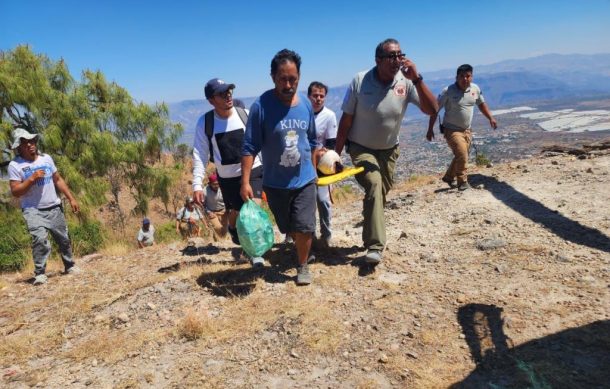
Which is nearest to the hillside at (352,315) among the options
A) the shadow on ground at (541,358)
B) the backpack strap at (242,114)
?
the shadow on ground at (541,358)

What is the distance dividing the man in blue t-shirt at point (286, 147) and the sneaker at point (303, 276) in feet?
0.09

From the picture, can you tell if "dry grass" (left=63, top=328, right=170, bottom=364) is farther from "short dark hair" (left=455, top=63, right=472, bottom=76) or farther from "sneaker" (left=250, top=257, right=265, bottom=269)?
"short dark hair" (left=455, top=63, right=472, bottom=76)

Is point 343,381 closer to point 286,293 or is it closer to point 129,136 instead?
point 286,293

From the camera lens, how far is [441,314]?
2.98 meters

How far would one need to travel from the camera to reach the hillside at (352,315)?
248cm

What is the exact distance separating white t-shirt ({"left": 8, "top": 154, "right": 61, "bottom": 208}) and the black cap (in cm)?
234

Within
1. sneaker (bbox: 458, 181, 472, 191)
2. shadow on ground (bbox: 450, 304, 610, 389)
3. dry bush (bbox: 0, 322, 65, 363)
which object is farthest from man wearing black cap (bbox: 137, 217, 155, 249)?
shadow on ground (bbox: 450, 304, 610, 389)

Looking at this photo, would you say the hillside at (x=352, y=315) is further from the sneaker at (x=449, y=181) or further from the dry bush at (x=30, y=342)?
the sneaker at (x=449, y=181)

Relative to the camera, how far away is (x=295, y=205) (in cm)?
353

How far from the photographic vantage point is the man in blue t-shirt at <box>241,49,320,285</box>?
3.24m

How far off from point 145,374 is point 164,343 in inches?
14.5

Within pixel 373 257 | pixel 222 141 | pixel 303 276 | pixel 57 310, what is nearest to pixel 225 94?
pixel 222 141

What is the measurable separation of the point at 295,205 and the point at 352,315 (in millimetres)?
1061

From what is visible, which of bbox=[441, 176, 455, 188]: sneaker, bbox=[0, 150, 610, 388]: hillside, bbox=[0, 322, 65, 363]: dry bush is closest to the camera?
bbox=[0, 150, 610, 388]: hillside
